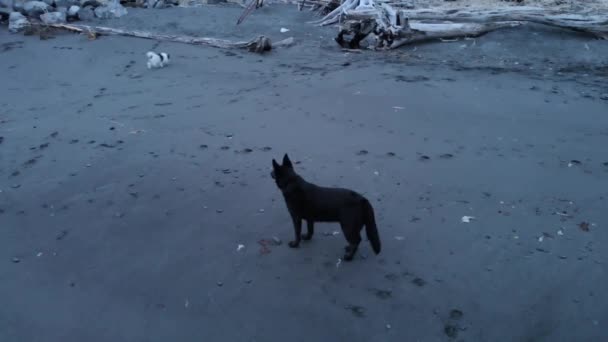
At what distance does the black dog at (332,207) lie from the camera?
312 centimetres

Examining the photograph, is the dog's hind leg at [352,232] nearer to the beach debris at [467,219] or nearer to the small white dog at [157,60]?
the beach debris at [467,219]

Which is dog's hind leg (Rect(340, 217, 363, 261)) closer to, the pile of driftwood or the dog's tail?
the dog's tail

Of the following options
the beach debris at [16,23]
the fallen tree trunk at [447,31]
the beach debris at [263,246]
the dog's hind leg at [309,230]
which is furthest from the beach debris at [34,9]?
the dog's hind leg at [309,230]

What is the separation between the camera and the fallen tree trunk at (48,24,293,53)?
897 cm

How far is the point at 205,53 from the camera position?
8.79 m

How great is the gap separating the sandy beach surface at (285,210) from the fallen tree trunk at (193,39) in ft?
4.57

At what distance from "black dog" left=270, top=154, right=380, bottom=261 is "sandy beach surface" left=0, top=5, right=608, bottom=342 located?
9.7 inches

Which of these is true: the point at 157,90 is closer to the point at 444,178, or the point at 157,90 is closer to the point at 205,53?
the point at 205,53

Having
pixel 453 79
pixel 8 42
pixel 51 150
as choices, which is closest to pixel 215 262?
pixel 51 150

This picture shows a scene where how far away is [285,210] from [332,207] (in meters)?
0.87

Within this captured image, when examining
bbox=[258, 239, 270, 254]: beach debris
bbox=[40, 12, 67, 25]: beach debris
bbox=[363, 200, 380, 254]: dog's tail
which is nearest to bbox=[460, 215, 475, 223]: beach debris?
bbox=[363, 200, 380, 254]: dog's tail

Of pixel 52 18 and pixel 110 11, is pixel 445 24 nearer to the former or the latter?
pixel 110 11

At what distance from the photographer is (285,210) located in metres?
3.93

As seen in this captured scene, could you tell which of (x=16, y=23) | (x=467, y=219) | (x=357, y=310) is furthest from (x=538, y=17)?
(x=16, y=23)
